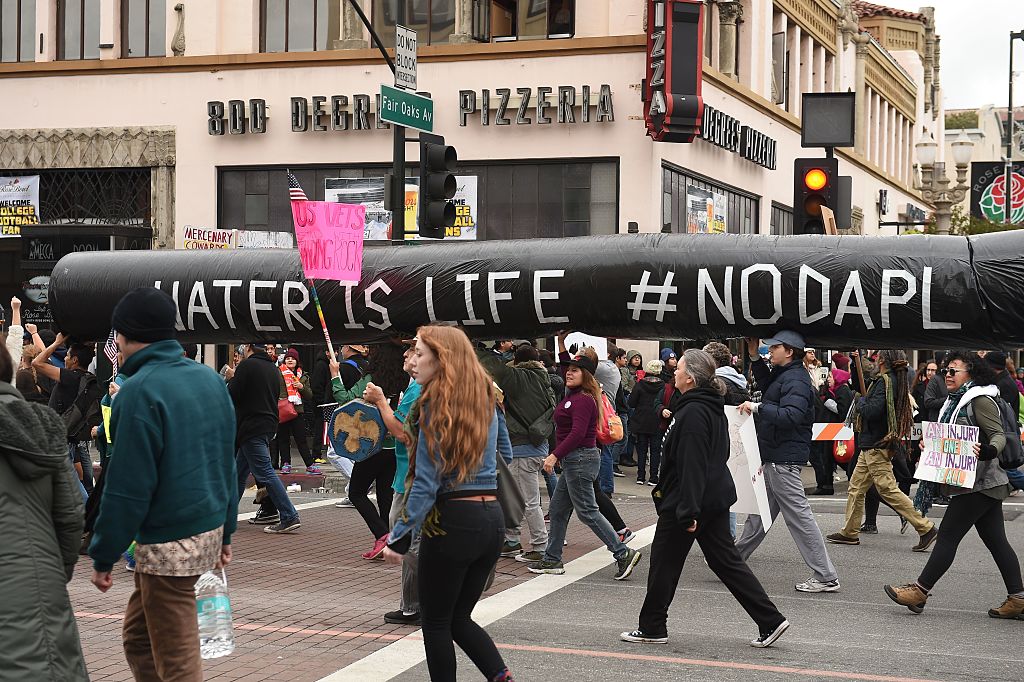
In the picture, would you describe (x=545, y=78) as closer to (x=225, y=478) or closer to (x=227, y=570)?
(x=227, y=570)

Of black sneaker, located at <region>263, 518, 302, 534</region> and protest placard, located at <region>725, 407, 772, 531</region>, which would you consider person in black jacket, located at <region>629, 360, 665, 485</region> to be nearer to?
black sneaker, located at <region>263, 518, 302, 534</region>

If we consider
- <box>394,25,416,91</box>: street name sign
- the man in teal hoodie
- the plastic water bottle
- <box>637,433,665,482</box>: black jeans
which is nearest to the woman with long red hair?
the plastic water bottle

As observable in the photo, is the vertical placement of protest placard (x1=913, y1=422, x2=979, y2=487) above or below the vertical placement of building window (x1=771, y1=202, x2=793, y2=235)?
below

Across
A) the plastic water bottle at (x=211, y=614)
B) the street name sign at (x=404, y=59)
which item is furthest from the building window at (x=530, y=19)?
the plastic water bottle at (x=211, y=614)

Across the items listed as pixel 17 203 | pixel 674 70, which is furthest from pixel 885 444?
pixel 17 203

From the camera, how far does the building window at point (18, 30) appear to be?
26.4 metres

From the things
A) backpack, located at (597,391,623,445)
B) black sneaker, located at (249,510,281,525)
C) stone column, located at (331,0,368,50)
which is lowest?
black sneaker, located at (249,510,281,525)

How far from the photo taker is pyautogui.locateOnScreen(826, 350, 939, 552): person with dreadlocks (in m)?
11.9

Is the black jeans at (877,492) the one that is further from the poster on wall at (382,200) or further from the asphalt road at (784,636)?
the poster on wall at (382,200)

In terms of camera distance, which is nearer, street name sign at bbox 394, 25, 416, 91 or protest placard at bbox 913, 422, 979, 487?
protest placard at bbox 913, 422, 979, 487

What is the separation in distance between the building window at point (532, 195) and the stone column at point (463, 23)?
2.22 m

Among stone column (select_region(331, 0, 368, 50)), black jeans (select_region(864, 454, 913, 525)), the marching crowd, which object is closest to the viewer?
the marching crowd

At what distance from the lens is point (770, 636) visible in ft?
25.1

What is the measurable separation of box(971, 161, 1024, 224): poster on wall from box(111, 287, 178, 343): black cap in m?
30.6
